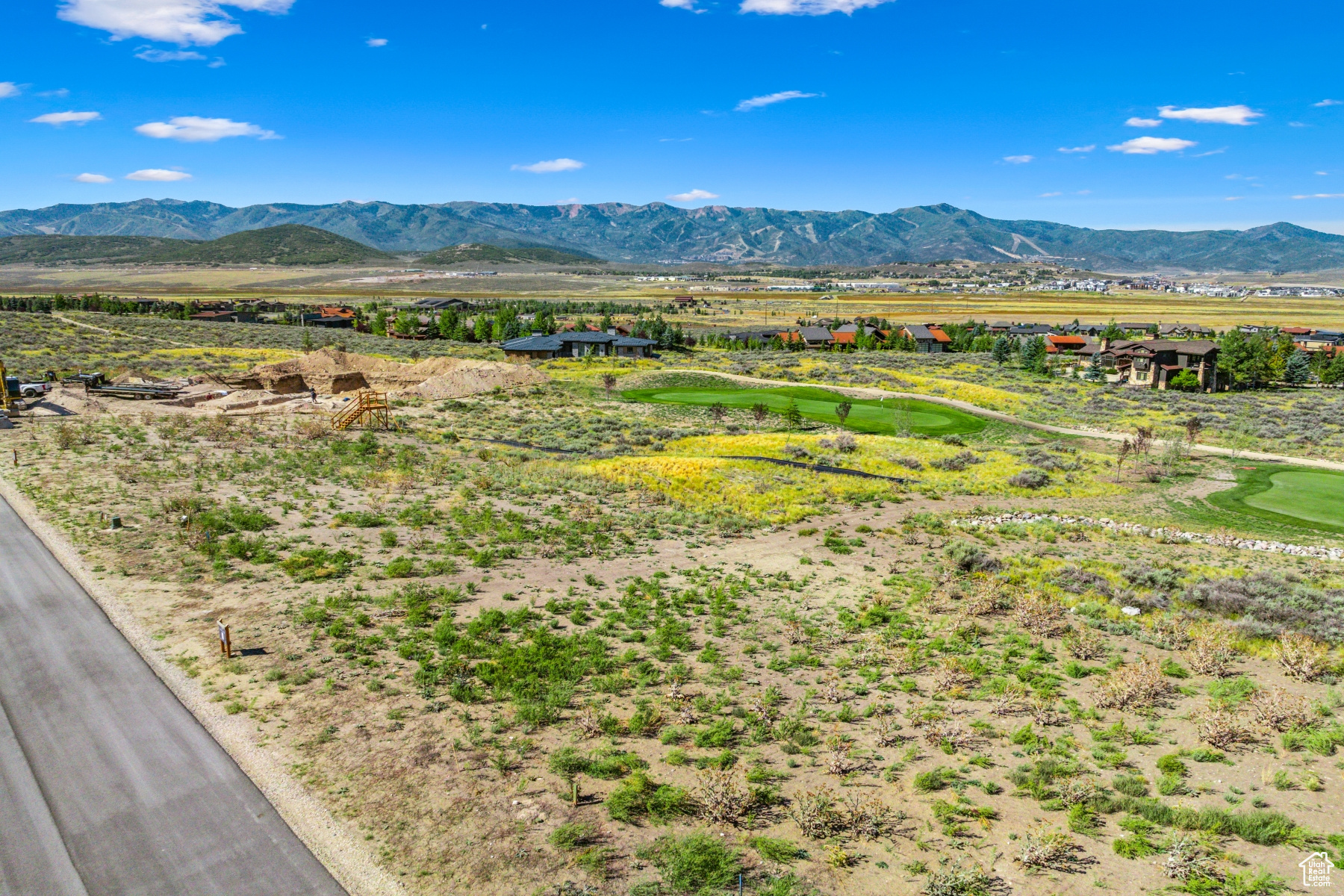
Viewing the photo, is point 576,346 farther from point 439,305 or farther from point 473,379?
point 439,305

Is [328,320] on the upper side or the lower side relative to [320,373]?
upper

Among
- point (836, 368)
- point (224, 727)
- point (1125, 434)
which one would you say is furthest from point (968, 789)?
point (836, 368)

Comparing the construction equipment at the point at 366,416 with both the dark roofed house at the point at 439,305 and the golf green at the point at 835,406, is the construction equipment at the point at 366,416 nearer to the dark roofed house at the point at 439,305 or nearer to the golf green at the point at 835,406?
the golf green at the point at 835,406

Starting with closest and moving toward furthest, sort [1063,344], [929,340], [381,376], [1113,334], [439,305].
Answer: [381,376] < [1063,344] < [929,340] < [1113,334] < [439,305]

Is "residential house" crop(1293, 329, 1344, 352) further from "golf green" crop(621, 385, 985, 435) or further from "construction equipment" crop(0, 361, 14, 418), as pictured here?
"construction equipment" crop(0, 361, 14, 418)

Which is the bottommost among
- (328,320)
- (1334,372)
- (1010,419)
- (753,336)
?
(1010,419)

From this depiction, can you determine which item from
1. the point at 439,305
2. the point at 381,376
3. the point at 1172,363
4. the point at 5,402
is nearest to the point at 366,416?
the point at 381,376

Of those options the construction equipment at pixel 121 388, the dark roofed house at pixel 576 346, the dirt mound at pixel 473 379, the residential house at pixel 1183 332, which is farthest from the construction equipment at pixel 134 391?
the residential house at pixel 1183 332
